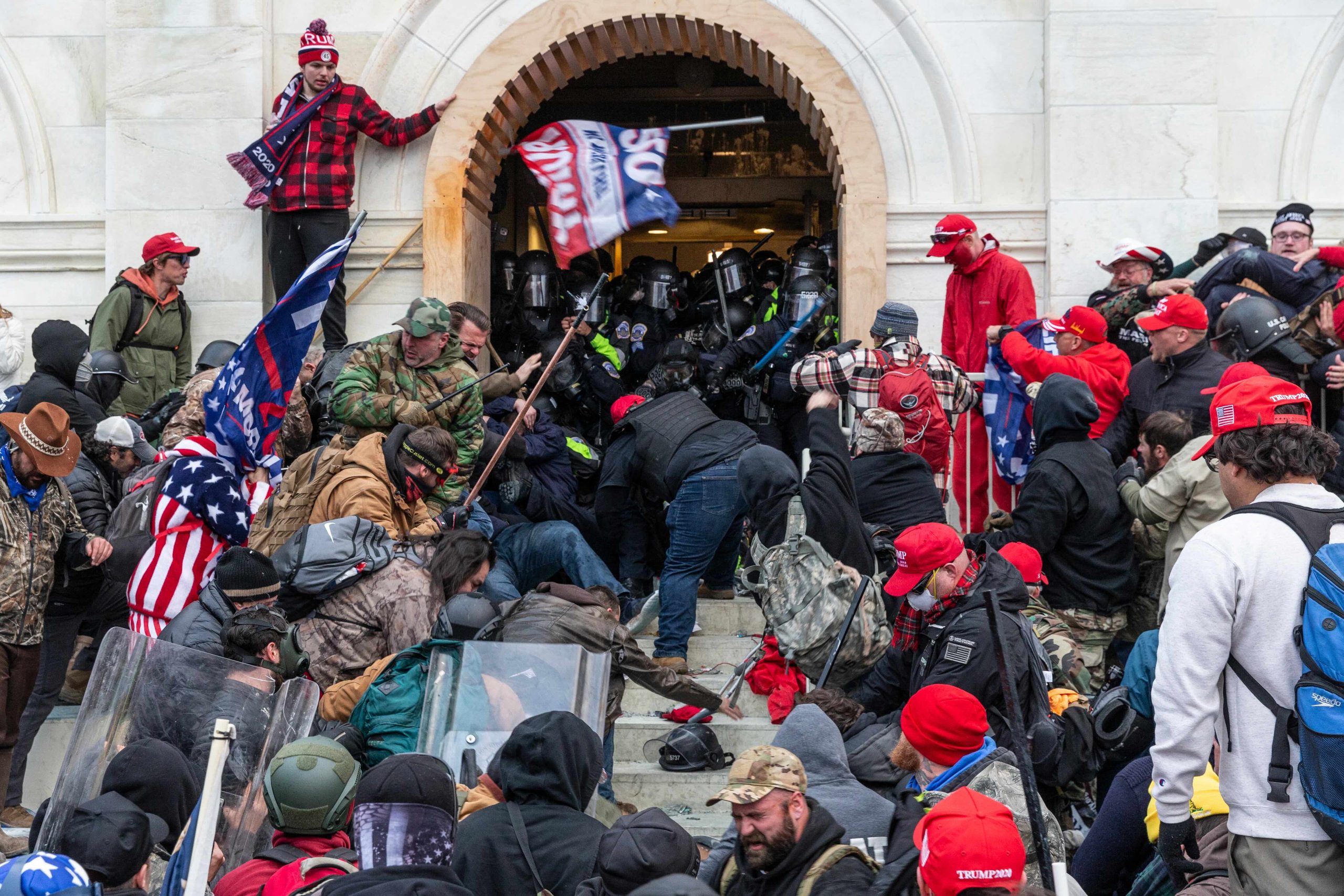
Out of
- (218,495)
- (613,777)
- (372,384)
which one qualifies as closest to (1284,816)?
(613,777)

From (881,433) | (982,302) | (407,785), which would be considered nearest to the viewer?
(407,785)

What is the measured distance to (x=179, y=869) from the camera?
12.0ft

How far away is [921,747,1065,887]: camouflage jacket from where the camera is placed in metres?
4.52

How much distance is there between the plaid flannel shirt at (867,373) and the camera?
796cm

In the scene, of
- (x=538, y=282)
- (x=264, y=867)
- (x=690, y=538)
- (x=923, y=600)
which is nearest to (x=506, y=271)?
(x=538, y=282)

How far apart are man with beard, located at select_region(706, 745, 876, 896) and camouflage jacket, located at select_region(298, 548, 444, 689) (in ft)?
7.46

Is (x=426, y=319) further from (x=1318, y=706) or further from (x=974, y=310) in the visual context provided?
(x=1318, y=706)

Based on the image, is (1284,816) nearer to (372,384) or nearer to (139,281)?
(372,384)

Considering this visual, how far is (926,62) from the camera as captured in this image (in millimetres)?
10742

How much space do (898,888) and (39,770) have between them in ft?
16.5

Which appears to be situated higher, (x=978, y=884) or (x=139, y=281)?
(x=139, y=281)

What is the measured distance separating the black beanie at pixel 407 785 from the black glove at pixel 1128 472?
4.77 metres

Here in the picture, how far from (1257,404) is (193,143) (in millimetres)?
8797

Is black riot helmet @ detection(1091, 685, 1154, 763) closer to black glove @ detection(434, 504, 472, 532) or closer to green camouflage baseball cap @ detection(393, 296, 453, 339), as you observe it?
black glove @ detection(434, 504, 472, 532)
